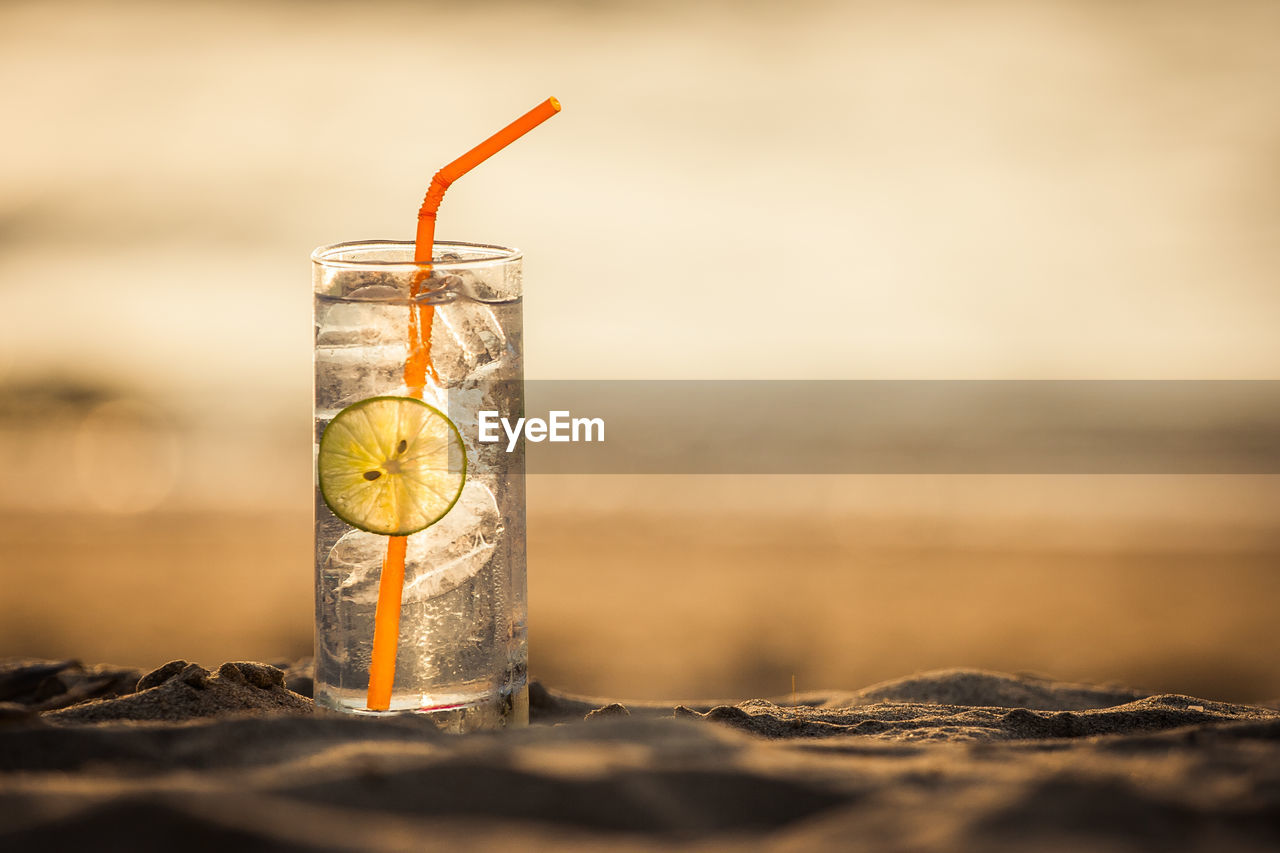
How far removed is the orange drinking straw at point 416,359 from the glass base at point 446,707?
27mm

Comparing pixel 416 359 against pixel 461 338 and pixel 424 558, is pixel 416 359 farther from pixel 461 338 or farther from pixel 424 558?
pixel 424 558

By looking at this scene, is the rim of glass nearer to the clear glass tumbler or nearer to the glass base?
the clear glass tumbler

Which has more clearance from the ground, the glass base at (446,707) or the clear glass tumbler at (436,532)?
the clear glass tumbler at (436,532)

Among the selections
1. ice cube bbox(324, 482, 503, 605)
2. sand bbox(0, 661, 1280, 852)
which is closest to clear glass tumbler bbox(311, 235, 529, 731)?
ice cube bbox(324, 482, 503, 605)

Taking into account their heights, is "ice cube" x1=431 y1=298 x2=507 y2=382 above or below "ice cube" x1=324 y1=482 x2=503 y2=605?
above

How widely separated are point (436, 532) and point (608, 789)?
0.97 metres

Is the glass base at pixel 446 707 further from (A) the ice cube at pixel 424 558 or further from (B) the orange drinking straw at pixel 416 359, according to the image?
(A) the ice cube at pixel 424 558

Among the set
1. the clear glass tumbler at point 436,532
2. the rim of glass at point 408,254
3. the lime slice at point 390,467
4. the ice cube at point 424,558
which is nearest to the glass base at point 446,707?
the clear glass tumbler at point 436,532

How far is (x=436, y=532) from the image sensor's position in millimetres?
2287

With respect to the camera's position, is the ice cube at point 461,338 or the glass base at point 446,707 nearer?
the glass base at point 446,707

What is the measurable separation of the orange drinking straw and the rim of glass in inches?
1.7

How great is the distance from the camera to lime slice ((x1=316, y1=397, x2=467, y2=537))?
219cm

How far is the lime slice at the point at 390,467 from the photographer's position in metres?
2.19

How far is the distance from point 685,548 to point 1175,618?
3.29 meters
